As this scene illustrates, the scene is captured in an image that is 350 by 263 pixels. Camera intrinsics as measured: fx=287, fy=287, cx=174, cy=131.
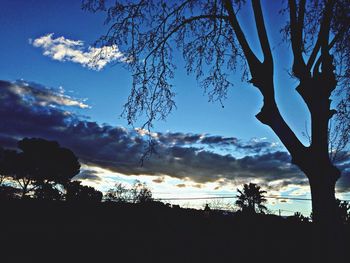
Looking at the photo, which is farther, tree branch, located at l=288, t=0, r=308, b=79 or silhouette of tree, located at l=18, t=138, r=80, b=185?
silhouette of tree, located at l=18, t=138, r=80, b=185

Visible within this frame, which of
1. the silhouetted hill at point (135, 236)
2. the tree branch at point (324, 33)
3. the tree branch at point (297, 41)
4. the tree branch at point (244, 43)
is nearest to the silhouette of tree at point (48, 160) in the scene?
the silhouetted hill at point (135, 236)

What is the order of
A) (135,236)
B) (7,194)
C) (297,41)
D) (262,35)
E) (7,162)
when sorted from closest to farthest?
(262,35) < (297,41) < (135,236) < (7,194) < (7,162)

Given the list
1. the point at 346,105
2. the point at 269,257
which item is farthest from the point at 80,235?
the point at 346,105

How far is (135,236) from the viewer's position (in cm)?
704

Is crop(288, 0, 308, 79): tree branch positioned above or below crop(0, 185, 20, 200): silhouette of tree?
above

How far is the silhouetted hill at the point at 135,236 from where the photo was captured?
17.1ft

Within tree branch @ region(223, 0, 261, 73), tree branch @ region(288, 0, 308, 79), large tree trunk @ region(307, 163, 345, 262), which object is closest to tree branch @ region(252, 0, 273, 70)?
tree branch @ region(223, 0, 261, 73)

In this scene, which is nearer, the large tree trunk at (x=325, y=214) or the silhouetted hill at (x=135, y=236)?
the large tree trunk at (x=325, y=214)

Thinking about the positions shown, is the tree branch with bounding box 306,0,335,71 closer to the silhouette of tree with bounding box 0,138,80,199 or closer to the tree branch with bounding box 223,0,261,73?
the tree branch with bounding box 223,0,261,73

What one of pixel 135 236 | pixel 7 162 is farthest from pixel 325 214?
pixel 7 162

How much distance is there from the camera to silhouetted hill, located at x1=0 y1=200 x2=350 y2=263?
522 cm

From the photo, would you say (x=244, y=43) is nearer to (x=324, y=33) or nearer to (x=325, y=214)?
(x=324, y=33)

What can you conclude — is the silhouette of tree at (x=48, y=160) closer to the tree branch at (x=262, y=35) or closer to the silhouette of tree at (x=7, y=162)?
the silhouette of tree at (x=7, y=162)

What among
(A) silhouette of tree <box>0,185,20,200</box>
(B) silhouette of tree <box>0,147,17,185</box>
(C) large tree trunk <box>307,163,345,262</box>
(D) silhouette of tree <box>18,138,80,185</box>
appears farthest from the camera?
(B) silhouette of tree <box>0,147,17,185</box>
